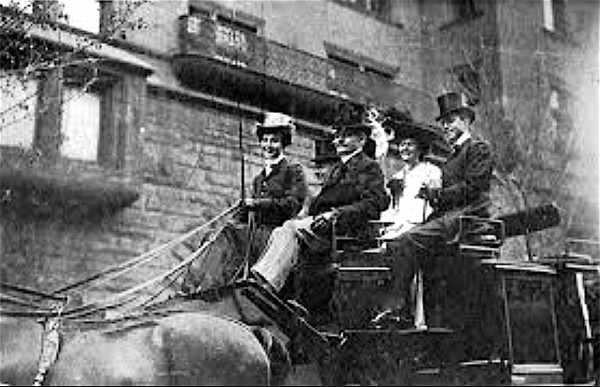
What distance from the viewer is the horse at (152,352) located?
146 inches

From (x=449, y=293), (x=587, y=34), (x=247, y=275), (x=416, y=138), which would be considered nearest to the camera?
(x=247, y=275)

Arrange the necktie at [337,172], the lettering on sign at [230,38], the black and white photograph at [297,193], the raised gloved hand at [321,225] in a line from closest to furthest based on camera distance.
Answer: the black and white photograph at [297,193], the raised gloved hand at [321,225], the necktie at [337,172], the lettering on sign at [230,38]

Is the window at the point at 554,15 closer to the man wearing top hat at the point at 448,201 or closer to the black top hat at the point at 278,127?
the man wearing top hat at the point at 448,201

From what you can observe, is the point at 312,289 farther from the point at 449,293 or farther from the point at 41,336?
the point at 41,336

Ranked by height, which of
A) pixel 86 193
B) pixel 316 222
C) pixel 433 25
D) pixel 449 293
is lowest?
pixel 449 293

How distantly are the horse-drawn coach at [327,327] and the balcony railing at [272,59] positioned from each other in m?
7.35

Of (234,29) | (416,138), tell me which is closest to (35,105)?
(234,29)

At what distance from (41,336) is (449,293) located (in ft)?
7.43

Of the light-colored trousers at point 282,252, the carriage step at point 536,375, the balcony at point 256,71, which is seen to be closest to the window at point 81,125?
the balcony at point 256,71

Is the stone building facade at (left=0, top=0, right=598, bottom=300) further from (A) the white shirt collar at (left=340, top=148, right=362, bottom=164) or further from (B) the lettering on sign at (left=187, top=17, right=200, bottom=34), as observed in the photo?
(A) the white shirt collar at (left=340, top=148, right=362, bottom=164)

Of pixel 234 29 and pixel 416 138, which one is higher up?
pixel 234 29

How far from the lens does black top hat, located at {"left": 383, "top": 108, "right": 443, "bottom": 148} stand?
618cm

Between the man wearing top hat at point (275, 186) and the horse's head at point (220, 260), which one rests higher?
the man wearing top hat at point (275, 186)

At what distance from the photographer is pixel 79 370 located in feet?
12.2
